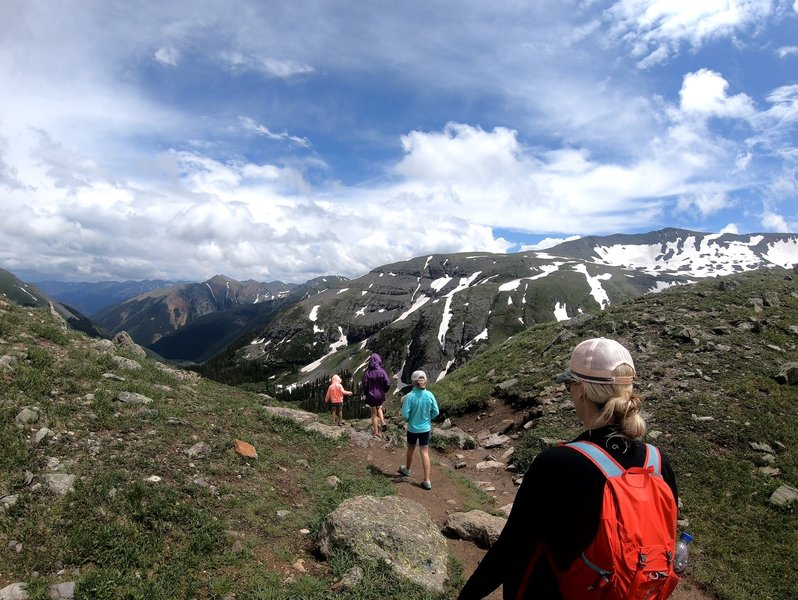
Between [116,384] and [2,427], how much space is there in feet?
13.3

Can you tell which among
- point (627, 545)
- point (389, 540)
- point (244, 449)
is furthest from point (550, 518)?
point (244, 449)

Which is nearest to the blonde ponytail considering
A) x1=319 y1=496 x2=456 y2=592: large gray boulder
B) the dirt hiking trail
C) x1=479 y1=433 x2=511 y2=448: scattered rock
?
x1=319 y1=496 x2=456 y2=592: large gray boulder

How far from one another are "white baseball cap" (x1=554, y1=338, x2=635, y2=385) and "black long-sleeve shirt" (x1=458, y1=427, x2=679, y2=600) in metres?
0.43

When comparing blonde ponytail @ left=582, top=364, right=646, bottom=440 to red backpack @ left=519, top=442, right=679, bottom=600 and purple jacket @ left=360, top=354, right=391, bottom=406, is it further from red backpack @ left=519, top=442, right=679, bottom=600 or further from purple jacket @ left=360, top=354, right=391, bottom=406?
purple jacket @ left=360, top=354, right=391, bottom=406

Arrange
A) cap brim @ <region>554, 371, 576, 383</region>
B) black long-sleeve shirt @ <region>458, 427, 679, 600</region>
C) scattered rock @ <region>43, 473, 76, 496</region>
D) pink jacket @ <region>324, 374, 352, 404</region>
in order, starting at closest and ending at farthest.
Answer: black long-sleeve shirt @ <region>458, 427, 679, 600</region> < cap brim @ <region>554, 371, 576, 383</region> < scattered rock @ <region>43, 473, 76, 496</region> < pink jacket @ <region>324, 374, 352, 404</region>

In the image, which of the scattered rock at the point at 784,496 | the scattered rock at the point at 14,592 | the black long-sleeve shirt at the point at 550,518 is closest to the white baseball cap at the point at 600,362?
the black long-sleeve shirt at the point at 550,518

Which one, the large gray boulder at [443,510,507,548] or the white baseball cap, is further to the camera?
the large gray boulder at [443,510,507,548]

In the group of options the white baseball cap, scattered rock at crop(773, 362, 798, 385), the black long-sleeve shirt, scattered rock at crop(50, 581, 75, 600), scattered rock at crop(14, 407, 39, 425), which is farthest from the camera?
scattered rock at crop(773, 362, 798, 385)

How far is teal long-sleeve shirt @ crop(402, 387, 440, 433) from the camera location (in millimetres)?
13281

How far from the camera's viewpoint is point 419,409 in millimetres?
13289

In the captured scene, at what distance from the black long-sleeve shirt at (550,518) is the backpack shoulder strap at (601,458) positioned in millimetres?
43

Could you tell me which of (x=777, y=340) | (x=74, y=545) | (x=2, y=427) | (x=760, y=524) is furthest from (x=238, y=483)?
(x=777, y=340)

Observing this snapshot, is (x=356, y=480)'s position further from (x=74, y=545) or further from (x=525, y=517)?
(x=525, y=517)

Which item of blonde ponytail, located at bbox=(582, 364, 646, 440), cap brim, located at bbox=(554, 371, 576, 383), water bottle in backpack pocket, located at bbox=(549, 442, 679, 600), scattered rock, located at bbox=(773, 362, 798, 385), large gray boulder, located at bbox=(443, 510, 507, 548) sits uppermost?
cap brim, located at bbox=(554, 371, 576, 383)
